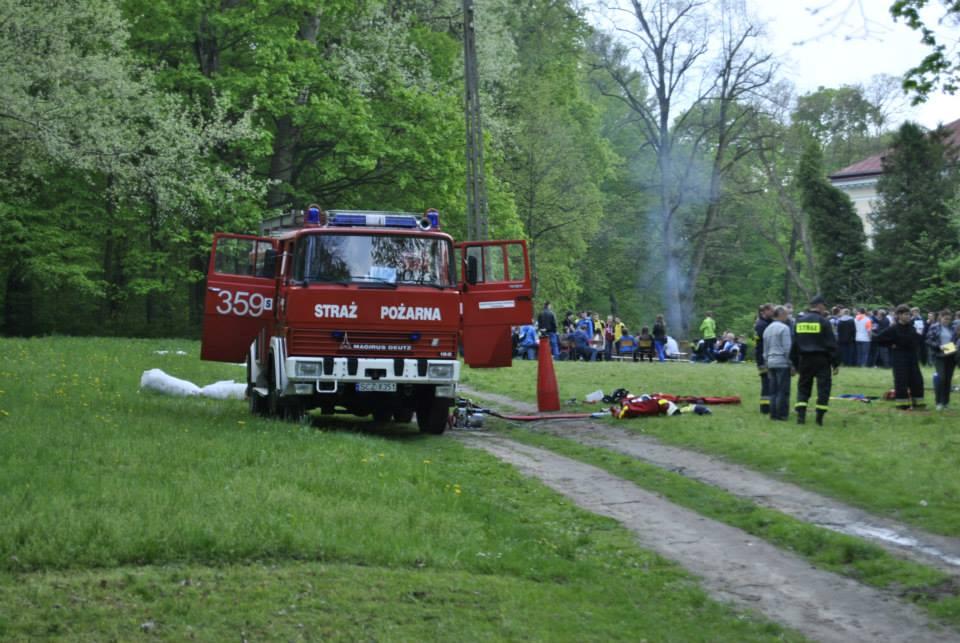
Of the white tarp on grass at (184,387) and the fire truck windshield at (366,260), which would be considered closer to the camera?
the fire truck windshield at (366,260)

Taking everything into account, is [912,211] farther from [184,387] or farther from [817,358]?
[184,387]

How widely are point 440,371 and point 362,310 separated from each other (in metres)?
1.33

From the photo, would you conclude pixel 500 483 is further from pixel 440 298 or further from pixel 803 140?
pixel 803 140

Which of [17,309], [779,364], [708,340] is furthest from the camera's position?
[708,340]

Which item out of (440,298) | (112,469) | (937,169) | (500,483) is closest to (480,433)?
(440,298)

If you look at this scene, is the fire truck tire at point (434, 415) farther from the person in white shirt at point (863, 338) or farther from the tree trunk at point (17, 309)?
the tree trunk at point (17, 309)

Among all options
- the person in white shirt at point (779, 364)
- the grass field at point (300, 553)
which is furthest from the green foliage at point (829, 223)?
the grass field at point (300, 553)

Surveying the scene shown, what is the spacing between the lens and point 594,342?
46.8 m

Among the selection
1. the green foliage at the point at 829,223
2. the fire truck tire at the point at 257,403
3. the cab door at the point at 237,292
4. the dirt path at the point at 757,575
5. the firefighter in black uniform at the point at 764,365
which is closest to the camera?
the dirt path at the point at 757,575

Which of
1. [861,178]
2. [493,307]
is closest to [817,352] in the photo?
[493,307]

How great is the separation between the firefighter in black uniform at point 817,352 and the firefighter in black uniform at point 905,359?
306 centimetres

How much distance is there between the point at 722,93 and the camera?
60.1 m

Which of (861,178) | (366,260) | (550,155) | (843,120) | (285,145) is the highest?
(843,120)

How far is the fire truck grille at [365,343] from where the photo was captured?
1734 cm
